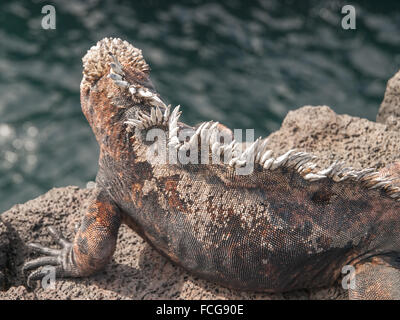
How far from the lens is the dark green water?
7.60 meters

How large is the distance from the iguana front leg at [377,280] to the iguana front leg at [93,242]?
176 centimetres

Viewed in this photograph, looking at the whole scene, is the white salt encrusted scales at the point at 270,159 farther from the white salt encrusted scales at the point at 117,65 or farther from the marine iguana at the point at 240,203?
the white salt encrusted scales at the point at 117,65

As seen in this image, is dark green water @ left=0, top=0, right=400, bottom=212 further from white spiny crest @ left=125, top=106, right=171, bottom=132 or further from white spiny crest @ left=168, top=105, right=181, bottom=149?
white spiny crest @ left=168, top=105, right=181, bottom=149

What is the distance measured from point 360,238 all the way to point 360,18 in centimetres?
725

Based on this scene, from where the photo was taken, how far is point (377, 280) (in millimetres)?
3062

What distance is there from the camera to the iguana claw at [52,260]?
12.0ft

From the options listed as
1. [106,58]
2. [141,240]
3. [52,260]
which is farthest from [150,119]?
[52,260]

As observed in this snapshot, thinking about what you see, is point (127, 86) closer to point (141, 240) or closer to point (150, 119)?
point (150, 119)

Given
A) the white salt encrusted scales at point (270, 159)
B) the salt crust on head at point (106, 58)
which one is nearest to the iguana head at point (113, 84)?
the salt crust on head at point (106, 58)

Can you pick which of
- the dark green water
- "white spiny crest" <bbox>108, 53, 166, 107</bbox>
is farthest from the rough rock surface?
the dark green water

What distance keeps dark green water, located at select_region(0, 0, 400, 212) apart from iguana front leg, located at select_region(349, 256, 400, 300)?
5.08m

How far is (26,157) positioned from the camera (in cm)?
759
